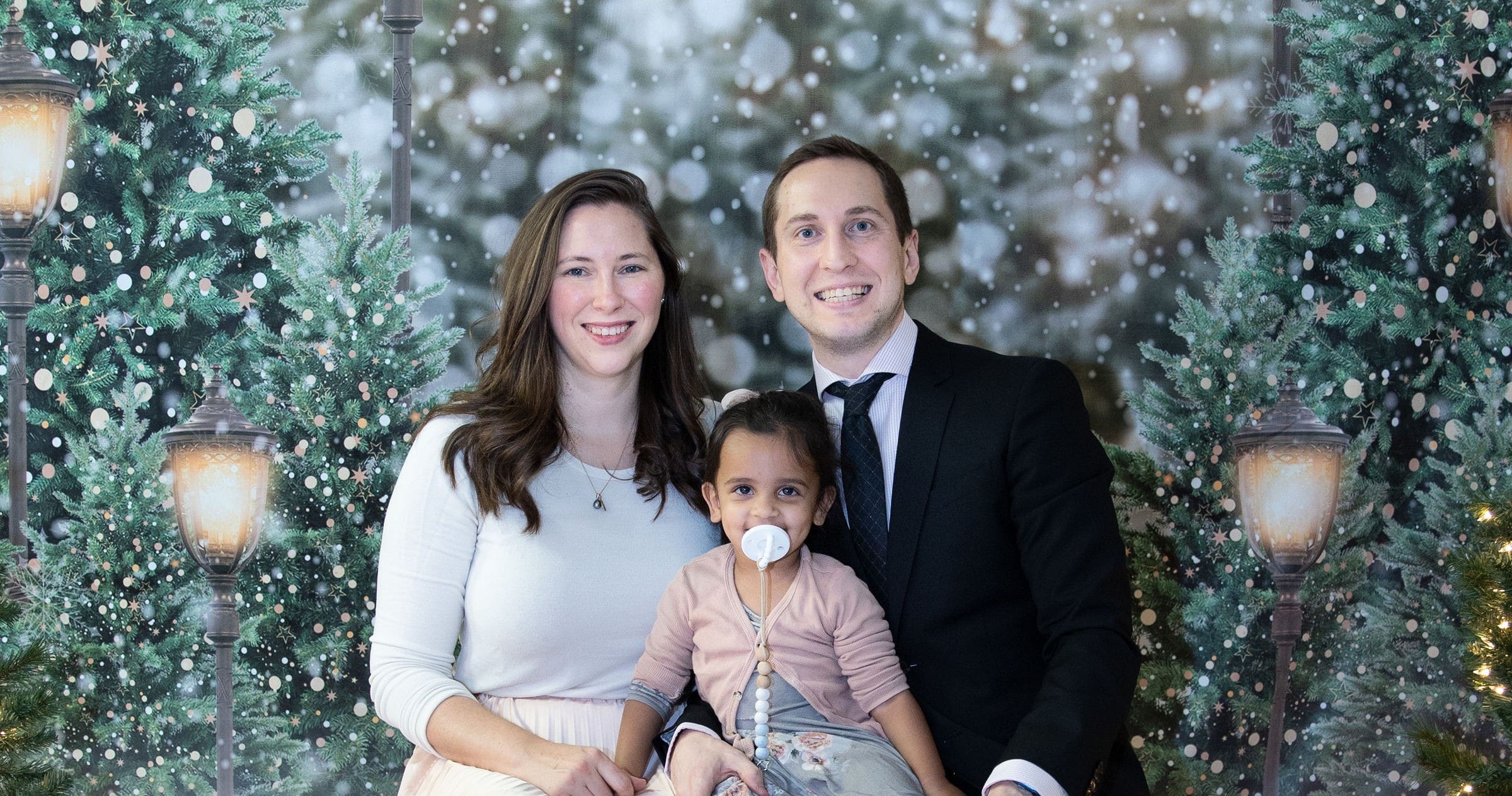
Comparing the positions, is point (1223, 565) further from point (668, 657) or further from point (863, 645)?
point (668, 657)

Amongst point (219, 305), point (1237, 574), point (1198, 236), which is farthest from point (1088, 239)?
point (219, 305)

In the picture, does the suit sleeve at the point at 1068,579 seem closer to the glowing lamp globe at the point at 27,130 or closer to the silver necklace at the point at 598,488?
the silver necklace at the point at 598,488

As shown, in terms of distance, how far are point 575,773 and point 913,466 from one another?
31.4 inches

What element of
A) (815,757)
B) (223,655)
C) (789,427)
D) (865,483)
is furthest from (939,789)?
(223,655)

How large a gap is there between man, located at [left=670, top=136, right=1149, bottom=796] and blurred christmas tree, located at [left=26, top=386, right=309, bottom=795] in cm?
167

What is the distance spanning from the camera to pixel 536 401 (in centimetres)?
259

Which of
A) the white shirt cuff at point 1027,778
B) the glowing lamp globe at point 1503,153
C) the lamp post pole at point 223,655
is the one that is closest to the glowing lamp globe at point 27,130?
the lamp post pole at point 223,655

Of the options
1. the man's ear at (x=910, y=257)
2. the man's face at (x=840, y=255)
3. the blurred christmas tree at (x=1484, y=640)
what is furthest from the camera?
the blurred christmas tree at (x=1484, y=640)

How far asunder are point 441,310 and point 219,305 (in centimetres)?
57

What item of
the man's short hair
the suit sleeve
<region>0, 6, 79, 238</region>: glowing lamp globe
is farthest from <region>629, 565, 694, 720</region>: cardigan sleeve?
<region>0, 6, 79, 238</region>: glowing lamp globe

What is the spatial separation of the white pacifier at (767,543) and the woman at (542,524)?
14.4 inches

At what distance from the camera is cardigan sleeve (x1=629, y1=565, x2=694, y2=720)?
2365mm

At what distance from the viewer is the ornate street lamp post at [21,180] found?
3.40 meters

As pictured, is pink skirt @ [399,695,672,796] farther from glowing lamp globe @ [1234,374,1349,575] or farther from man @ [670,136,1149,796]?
glowing lamp globe @ [1234,374,1349,575]
